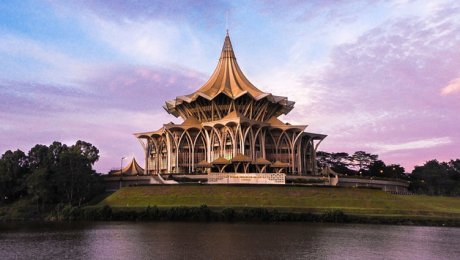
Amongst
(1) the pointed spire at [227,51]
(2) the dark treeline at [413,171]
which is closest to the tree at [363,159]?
(2) the dark treeline at [413,171]

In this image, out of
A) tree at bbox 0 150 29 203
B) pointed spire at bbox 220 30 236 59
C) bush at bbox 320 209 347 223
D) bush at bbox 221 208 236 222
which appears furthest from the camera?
pointed spire at bbox 220 30 236 59

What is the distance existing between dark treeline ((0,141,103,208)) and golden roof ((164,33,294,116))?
2650 cm

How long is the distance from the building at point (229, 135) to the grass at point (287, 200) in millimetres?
17548

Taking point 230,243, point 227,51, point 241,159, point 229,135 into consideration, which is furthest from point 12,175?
point 227,51

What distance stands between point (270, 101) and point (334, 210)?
44039mm

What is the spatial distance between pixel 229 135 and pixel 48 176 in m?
32.4

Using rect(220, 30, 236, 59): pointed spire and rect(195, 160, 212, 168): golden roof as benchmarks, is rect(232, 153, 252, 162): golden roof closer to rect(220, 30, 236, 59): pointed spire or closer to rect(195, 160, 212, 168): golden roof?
rect(195, 160, 212, 168): golden roof

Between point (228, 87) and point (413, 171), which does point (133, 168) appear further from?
point (413, 171)

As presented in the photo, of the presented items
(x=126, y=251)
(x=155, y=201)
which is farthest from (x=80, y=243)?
(x=155, y=201)

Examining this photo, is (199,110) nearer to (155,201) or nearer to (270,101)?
(270,101)

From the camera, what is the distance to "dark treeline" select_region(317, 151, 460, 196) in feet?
325

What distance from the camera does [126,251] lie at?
91.3 feet

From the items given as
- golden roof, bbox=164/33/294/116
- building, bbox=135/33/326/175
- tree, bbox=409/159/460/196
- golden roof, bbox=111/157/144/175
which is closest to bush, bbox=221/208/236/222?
building, bbox=135/33/326/175

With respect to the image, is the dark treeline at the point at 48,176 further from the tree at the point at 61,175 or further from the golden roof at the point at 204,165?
the golden roof at the point at 204,165
